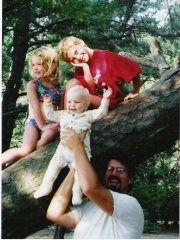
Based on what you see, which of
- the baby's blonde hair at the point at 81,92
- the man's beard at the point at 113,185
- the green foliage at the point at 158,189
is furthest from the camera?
the green foliage at the point at 158,189

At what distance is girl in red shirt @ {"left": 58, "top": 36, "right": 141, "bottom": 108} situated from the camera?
2.10m

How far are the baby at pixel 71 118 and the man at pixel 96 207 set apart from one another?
0.26 ft

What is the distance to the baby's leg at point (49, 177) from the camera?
1.84 m

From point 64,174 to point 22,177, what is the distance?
0.63ft

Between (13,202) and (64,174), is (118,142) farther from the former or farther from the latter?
(13,202)

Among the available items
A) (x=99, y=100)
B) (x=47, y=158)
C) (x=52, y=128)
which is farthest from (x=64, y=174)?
(x=99, y=100)

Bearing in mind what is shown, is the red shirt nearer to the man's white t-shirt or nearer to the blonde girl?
the blonde girl

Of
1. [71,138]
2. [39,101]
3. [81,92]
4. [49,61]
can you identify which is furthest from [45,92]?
[71,138]

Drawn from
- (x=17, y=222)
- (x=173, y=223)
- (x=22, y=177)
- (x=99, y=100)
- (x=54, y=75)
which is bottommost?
(x=173, y=223)

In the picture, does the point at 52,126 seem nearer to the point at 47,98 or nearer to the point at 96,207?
the point at 47,98

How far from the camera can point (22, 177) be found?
6.24 ft

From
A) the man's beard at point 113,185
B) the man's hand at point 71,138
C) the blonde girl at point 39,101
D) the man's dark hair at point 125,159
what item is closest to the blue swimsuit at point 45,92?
the blonde girl at point 39,101

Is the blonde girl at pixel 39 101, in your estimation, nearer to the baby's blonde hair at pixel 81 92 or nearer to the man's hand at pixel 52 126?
the man's hand at pixel 52 126

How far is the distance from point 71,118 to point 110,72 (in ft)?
1.43
